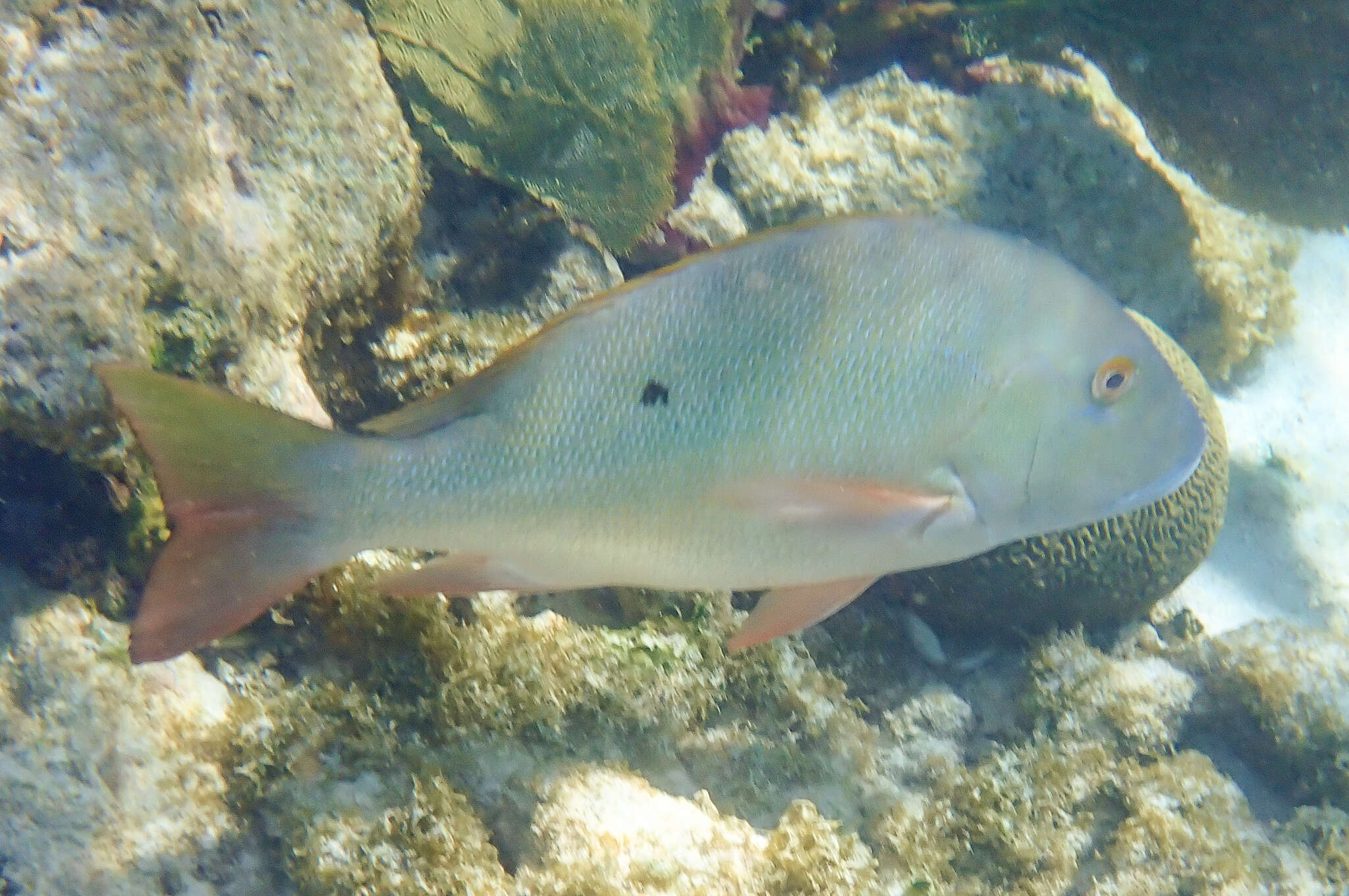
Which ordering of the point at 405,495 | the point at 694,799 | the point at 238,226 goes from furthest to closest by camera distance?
the point at 694,799 < the point at 238,226 < the point at 405,495

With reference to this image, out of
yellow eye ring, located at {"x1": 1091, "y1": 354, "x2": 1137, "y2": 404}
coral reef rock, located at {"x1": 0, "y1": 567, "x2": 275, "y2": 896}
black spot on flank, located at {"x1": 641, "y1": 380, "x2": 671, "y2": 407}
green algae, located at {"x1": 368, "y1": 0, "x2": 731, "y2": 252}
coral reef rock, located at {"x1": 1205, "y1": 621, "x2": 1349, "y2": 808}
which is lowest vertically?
coral reef rock, located at {"x1": 1205, "y1": 621, "x2": 1349, "y2": 808}

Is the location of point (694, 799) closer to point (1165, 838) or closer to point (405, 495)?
point (405, 495)

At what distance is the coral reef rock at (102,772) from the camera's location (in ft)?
5.53

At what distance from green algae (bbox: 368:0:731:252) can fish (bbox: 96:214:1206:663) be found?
1789 mm

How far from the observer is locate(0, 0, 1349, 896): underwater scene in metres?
1.70

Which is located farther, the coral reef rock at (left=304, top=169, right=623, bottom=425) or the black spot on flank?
the coral reef rock at (left=304, top=169, right=623, bottom=425)

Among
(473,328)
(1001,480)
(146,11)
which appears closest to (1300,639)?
(1001,480)

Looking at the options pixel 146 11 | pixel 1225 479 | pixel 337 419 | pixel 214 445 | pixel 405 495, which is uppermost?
pixel 146 11

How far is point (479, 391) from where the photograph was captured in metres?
1.72

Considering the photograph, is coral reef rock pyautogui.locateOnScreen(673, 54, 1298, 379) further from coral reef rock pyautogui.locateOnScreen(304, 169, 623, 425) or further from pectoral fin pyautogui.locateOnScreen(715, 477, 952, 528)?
pectoral fin pyautogui.locateOnScreen(715, 477, 952, 528)

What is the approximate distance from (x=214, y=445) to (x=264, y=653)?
89cm

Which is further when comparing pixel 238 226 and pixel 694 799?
pixel 694 799

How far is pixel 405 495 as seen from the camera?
1.67 metres

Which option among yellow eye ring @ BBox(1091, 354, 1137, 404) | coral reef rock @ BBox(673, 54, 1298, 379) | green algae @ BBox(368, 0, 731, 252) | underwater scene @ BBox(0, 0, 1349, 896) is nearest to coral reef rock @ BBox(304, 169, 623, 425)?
underwater scene @ BBox(0, 0, 1349, 896)
